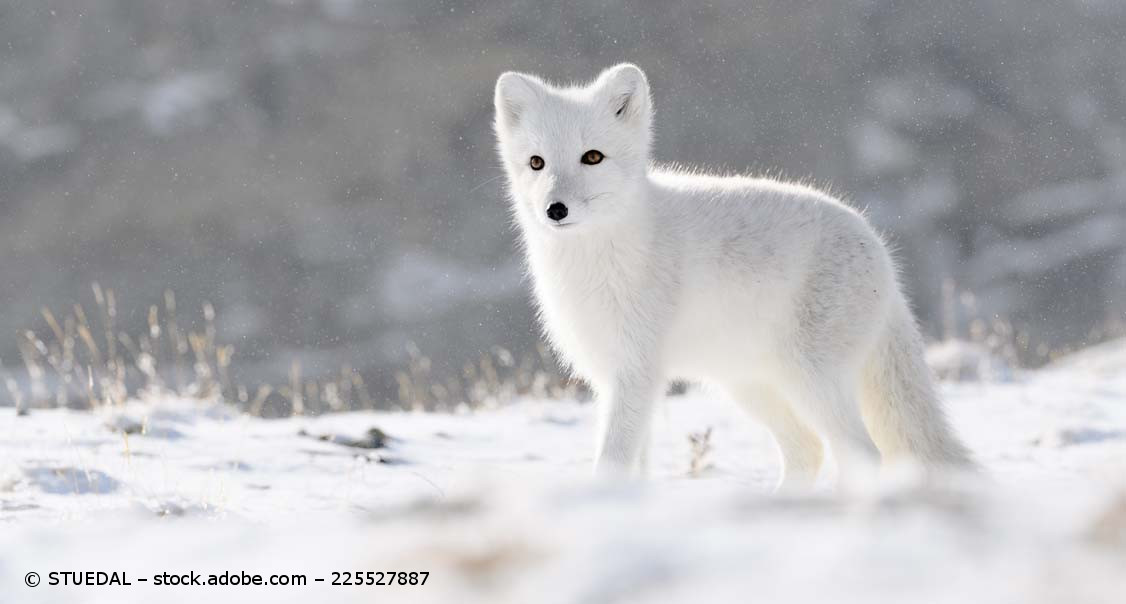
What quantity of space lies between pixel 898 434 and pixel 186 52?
22.3 metres

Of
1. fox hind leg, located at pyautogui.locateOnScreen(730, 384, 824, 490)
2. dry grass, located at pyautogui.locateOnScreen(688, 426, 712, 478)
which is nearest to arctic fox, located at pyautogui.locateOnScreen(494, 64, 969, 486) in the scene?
fox hind leg, located at pyautogui.locateOnScreen(730, 384, 824, 490)

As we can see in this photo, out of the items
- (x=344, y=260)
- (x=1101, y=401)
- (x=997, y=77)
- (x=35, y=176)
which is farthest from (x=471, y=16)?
(x=1101, y=401)

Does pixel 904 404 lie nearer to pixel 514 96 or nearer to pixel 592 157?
pixel 592 157

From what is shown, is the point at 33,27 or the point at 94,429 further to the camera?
the point at 33,27

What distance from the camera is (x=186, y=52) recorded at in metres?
23.0

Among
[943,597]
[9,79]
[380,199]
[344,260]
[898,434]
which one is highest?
[9,79]

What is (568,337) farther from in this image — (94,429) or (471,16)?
(471,16)

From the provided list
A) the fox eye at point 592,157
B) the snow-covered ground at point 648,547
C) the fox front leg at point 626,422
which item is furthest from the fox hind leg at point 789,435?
the snow-covered ground at point 648,547

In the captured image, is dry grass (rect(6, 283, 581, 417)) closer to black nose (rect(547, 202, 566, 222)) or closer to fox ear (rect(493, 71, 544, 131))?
fox ear (rect(493, 71, 544, 131))

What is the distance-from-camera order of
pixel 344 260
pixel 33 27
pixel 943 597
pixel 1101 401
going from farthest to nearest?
pixel 33 27
pixel 344 260
pixel 1101 401
pixel 943 597

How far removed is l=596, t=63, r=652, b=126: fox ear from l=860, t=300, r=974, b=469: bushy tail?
1.24 metres

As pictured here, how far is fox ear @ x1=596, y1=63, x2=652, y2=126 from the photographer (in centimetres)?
371

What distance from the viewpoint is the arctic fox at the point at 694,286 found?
3.55 m

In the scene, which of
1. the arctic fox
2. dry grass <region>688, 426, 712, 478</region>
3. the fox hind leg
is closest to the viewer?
the arctic fox
